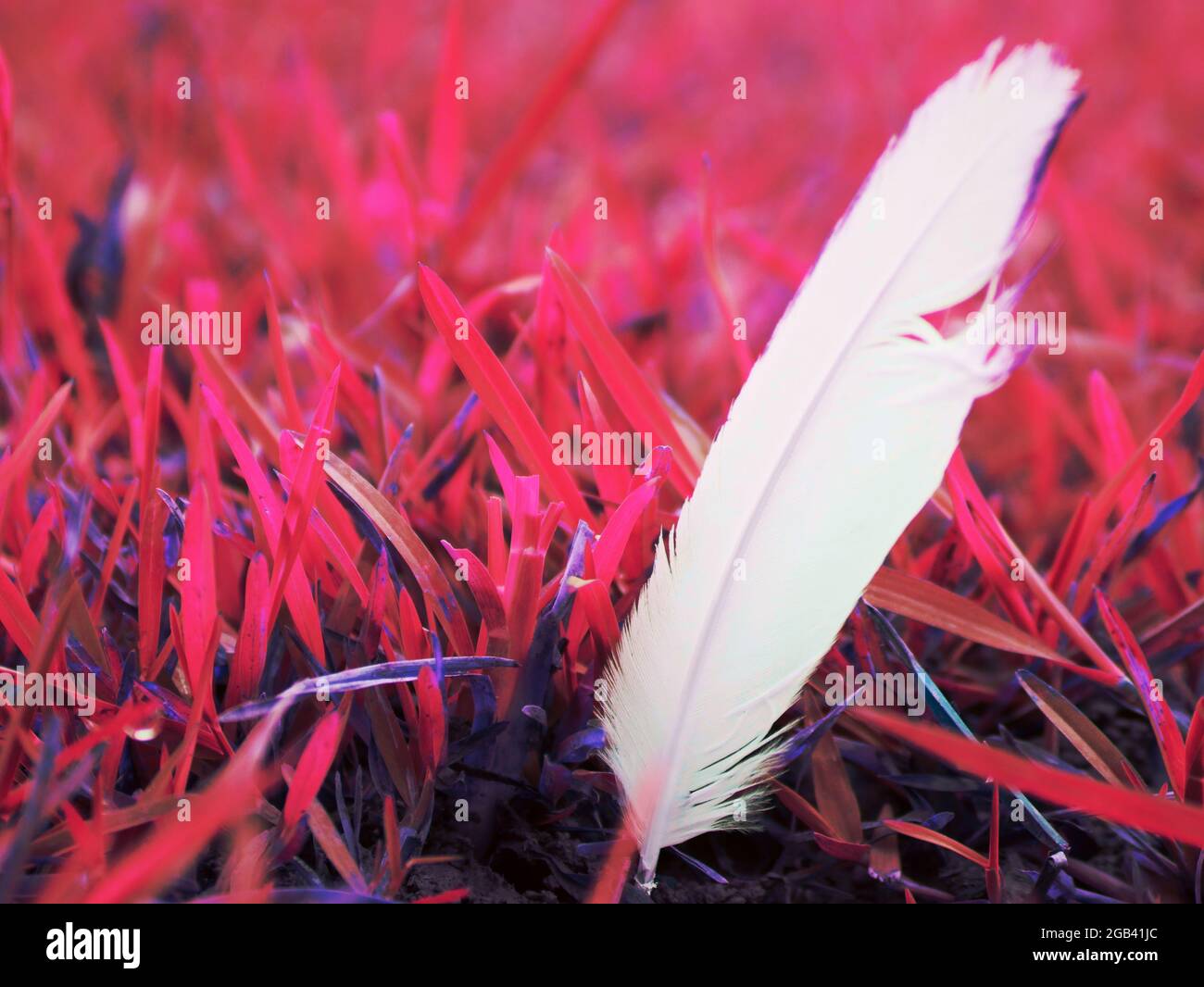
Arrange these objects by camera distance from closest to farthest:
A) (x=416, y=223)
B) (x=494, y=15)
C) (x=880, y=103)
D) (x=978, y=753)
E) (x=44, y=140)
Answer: (x=978, y=753), (x=416, y=223), (x=44, y=140), (x=880, y=103), (x=494, y=15)

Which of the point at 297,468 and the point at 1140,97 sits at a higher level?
the point at 1140,97

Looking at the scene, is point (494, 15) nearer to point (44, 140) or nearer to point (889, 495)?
point (44, 140)

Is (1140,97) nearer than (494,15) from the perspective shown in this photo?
Yes

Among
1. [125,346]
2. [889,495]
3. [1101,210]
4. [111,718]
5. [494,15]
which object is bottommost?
[111,718]

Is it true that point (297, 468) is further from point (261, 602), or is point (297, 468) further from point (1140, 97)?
point (1140, 97)

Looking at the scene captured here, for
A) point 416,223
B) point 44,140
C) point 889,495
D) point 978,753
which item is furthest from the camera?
point 44,140

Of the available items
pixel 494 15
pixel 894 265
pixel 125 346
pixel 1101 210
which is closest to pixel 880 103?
pixel 1101 210
